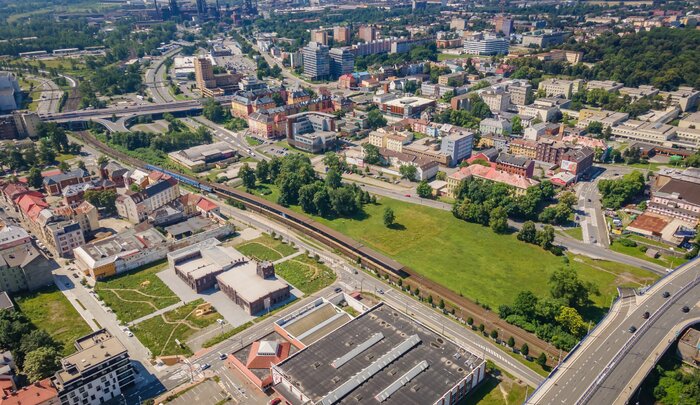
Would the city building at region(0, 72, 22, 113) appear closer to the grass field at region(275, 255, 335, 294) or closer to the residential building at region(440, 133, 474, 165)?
the grass field at region(275, 255, 335, 294)

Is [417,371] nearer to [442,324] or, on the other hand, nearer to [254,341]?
[442,324]

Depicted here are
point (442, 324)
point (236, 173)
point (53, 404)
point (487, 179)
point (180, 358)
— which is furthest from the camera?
point (236, 173)

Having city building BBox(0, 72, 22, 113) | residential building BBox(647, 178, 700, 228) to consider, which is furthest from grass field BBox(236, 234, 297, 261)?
city building BBox(0, 72, 22, 113)

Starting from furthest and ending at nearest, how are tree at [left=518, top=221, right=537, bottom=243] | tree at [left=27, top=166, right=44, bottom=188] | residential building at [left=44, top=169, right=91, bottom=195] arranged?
tree at [left=27, top=166, right=44, bottom=188]
residential building at [left=44, top=169, right=91, bottom=195]
tree at [left=518, top=221, right=537, bottom=243]

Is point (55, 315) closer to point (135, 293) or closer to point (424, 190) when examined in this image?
point (135, 293)

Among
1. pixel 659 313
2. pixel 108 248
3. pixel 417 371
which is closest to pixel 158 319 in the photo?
pixel 108 248
